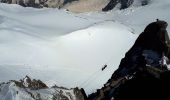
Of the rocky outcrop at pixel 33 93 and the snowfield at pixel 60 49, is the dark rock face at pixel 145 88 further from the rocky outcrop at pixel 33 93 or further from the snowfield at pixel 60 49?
the snowfield at pixel 60 49

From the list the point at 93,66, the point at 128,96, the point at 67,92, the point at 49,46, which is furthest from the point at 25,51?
the point at 128,96

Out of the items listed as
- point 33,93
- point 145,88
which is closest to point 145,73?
point 145,88

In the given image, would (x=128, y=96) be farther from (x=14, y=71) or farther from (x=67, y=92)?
(x=14, y=71)

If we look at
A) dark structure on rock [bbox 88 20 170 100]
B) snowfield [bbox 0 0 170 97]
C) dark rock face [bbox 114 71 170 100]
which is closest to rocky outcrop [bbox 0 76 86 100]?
dark structure on rock [bbox 88 20 170 100]

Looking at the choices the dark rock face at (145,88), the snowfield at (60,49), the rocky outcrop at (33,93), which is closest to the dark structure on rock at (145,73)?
the dark rock face at (145,88)

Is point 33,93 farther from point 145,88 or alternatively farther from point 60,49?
point 60,49

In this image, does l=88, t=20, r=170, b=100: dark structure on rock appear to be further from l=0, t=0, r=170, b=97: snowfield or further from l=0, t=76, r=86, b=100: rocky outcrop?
l=0, t=0, r=170, b=97: snowfield

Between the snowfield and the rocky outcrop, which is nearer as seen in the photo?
the rocky outcrop
